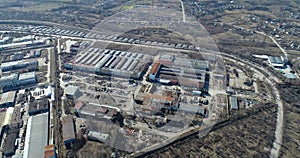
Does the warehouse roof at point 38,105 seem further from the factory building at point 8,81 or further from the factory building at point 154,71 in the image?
the factory building at point 154,71

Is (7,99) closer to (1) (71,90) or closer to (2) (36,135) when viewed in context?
(1) (71,90)

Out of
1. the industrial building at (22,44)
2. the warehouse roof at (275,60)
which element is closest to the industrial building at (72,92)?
the industrial building at (22,44)

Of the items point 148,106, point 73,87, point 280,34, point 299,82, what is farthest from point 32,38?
point 280,34

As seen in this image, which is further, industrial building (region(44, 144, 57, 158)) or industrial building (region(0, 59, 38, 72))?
industrial building (region(0, 59, 38, 72))

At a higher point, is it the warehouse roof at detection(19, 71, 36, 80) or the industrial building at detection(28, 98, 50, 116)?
the warehouse roof at detection(19, 71, 36, 80)

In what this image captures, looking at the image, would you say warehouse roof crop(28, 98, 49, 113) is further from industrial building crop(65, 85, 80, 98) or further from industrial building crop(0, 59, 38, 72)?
industrial building crop(0, 59, 38, 72)

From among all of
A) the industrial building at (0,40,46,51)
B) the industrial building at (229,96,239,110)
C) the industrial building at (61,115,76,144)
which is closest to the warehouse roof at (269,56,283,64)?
the industrial building at (229,96,239,110)

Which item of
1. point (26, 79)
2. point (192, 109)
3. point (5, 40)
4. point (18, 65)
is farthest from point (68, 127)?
point (5, 40)
